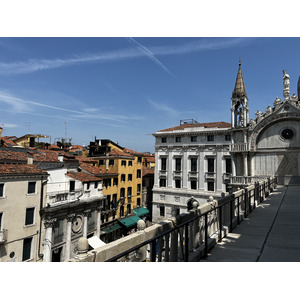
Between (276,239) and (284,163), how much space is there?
19.0 metres

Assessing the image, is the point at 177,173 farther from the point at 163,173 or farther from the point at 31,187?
the point at 31,187

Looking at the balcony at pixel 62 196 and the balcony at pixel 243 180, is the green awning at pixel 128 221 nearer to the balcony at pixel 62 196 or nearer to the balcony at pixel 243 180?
the balcony at pixel 62 196

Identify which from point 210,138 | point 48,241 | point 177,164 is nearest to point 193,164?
point 177,164

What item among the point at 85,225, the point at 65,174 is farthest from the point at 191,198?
the point at 65,174

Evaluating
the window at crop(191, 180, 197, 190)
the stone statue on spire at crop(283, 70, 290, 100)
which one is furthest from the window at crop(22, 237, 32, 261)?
the stone statue on spire at crop(283, 70, 290, 100)

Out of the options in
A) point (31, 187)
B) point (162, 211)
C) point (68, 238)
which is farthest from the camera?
point (162, 211)

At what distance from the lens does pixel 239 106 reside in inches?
1001

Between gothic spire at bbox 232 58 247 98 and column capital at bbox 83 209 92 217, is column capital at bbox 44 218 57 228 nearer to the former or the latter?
column capital at bbox 83 209 92 217

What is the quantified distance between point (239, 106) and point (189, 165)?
32.7 feet

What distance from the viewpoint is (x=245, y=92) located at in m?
25.4

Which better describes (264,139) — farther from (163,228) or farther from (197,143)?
(163,228)

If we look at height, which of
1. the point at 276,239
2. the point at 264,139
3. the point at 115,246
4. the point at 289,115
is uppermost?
the point at 289,115

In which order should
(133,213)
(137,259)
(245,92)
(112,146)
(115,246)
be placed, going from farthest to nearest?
(112,146) → (133,213) → (245,92) → (137,259) → (115,246)

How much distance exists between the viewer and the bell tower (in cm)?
2456
